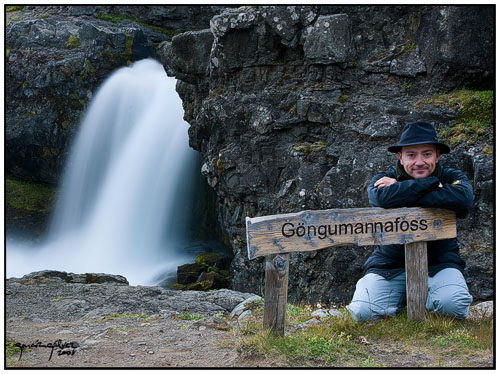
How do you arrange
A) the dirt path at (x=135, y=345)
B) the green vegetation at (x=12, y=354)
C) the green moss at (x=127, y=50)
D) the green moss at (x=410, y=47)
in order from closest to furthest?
the dirt path at (x=135, y=345), the green vegetation at (x=12, y=354), the green moss at (x=410, y=47), the green moss at (x=127, y=50)

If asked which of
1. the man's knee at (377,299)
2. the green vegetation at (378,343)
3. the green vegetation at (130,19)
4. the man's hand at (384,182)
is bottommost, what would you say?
the green vegetation at (378,343)

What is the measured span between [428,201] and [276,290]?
165cm

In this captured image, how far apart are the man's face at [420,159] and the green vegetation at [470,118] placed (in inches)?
237

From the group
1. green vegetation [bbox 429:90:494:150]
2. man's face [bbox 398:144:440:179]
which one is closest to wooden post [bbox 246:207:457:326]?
man's face [bbox 398:144:440:179]

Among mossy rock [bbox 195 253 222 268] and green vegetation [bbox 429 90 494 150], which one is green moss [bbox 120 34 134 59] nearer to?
mossy rock [bbox 195 253 222 268]

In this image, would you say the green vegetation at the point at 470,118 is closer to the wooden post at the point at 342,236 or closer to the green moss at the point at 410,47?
the green moss at the point at 410,47

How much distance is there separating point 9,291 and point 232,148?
6.19 metres

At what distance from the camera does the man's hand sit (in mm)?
5277

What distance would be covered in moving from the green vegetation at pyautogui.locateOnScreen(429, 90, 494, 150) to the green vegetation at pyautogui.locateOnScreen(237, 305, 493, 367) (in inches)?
247

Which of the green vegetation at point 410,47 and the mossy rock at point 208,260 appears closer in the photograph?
the green vegetation at point 410,47

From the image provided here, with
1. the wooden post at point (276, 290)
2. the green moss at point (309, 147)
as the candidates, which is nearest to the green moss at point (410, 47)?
the green moss at point (309, 147)

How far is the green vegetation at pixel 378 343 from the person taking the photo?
180 inches

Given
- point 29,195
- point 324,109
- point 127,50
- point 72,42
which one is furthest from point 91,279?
point 72,42

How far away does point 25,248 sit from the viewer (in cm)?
2172
